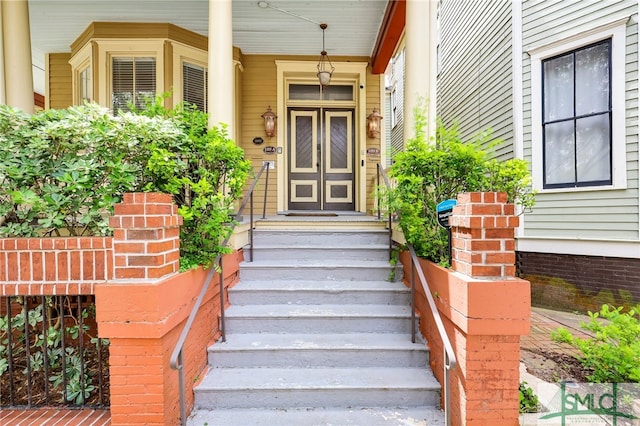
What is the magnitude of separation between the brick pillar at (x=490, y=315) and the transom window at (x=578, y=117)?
3475mm

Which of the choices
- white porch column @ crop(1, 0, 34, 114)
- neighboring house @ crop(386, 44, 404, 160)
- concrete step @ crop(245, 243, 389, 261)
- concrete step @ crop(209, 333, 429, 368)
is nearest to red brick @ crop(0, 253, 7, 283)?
concrete step @ crop(209, 333, 429, 368)

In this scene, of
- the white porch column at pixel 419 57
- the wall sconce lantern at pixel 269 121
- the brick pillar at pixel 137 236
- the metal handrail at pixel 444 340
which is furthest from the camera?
the wall sconce lantern at pixel 269 121

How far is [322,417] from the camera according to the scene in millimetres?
2115

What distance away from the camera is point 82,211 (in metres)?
2.44

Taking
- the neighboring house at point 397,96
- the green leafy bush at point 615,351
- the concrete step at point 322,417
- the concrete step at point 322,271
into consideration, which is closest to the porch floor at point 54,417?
the concrete step at point 322,417

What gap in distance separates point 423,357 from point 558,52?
4661mm

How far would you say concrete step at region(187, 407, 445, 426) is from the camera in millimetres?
2070

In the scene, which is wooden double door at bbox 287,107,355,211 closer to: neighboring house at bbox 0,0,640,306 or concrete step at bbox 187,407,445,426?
neighboring house at bbox 0,0,640,306

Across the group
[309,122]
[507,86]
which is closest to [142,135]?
[309,122]

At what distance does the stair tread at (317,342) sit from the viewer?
2479 millimetres

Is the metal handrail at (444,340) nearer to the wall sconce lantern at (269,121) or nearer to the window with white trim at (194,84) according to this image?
the wall sconce lantern at (269,121)

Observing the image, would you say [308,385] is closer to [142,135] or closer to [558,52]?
[142,135]

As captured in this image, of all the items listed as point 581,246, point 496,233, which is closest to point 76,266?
point 496,233

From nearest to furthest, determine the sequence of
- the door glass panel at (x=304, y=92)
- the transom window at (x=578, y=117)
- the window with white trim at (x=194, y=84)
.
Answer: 1. the transom window at (x=578, y=117)
2. the window with white trim at (x=194, y=84)
3. the door glass panel at (x=304, y=92)
